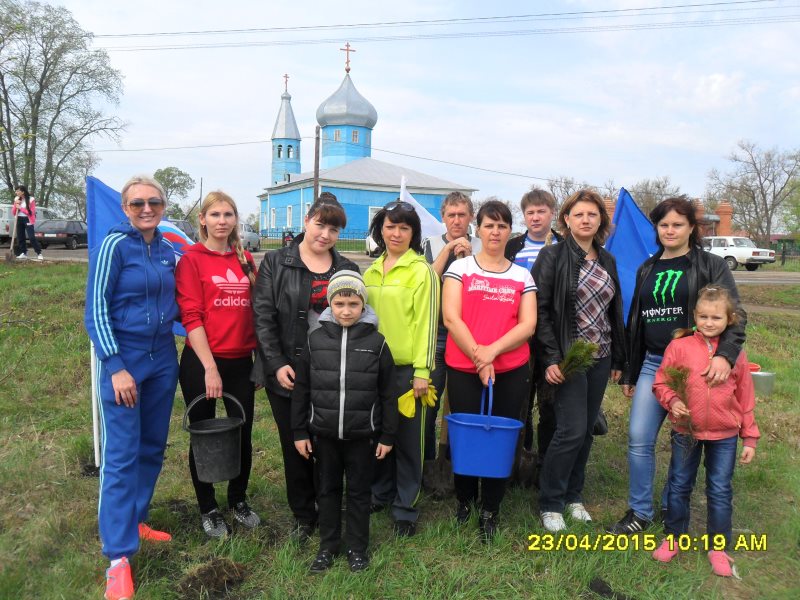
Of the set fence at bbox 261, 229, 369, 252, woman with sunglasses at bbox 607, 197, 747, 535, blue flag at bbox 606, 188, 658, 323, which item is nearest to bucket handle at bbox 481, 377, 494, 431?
woman with sunglasses at bbox 607, 197, 747, 535

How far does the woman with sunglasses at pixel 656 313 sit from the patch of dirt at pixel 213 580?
2238mm

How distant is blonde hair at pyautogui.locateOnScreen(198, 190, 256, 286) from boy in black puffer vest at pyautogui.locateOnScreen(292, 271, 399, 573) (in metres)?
0.63


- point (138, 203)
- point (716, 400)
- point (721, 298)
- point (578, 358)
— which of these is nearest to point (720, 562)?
point (716, 400)

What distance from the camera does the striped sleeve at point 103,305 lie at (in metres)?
2.89

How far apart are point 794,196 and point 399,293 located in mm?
56055

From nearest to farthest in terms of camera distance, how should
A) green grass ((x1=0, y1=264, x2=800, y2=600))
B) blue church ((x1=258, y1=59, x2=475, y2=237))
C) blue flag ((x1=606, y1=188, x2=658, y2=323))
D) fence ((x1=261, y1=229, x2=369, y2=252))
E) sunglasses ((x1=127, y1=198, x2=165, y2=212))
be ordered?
green grass ((x1=0, y1=264, x2=800, y2=600)) < sunglasses ((x1=127, y1=198, x2=165, y2=212)) < blue flag ((x1=606, y1=188, x2=658, y2=323)) < fence ((x1=261, y1=229, x2=369, y2=252)) < blue church ((x1=258, y1=59, x2=475, y2=237))

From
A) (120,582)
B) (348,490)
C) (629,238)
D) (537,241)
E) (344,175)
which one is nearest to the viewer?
(120,582)

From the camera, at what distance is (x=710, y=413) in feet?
10.5

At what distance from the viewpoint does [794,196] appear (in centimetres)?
4847

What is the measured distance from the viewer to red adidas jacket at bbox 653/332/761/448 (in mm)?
3199

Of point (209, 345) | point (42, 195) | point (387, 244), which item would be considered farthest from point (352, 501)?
point (42, 195)

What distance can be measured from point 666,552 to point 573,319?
1397 mm

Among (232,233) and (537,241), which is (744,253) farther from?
(232,233)

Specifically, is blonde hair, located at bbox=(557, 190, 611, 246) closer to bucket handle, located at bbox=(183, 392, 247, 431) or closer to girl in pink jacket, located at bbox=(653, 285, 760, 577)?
girl in pink jacket, located at bbox=(653, 285, 760, 577)
